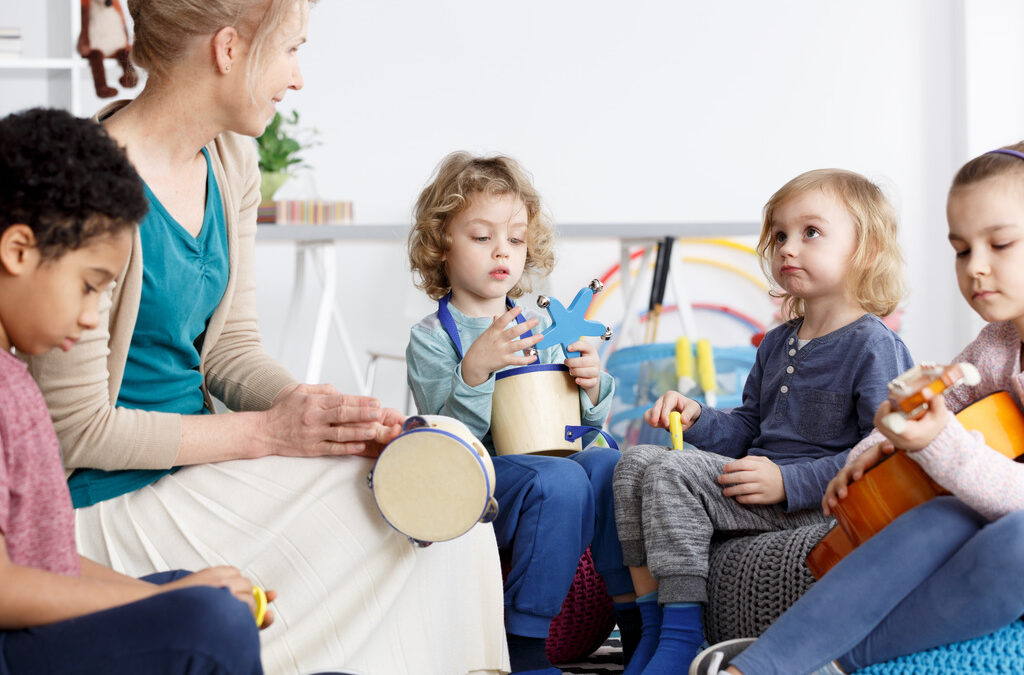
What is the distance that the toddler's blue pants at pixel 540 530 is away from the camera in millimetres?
1516

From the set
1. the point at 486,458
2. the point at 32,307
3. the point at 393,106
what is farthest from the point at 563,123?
the point at 32,307

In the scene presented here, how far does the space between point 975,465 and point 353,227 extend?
2110 mm

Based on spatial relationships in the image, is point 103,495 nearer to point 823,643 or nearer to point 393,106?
point 823,643

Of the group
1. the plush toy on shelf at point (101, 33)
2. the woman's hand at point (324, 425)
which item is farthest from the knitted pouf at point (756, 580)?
the plush toy on shelf at point (101, 33)

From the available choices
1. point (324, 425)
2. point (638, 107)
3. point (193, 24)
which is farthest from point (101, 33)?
point (324, 425)

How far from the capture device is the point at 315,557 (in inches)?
48.9

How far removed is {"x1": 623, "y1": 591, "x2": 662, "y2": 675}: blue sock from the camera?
148cm

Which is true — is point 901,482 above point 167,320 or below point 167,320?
below

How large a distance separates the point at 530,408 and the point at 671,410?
250 millimetres

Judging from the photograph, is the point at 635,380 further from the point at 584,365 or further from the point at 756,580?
the point at 756,580

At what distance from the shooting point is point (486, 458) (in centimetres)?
130

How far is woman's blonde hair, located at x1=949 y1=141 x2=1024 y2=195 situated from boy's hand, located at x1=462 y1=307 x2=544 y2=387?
640mm

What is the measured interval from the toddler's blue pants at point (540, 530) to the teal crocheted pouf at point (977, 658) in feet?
1.61

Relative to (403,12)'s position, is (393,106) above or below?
below
